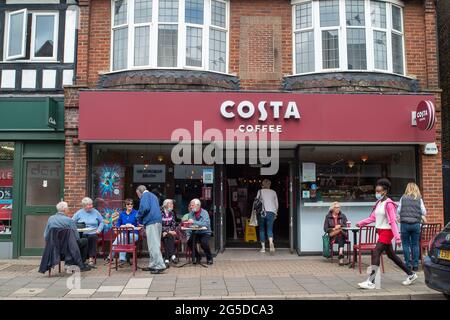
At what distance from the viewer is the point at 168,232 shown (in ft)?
31.8

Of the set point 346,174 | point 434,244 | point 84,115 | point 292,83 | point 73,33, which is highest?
point 73,33

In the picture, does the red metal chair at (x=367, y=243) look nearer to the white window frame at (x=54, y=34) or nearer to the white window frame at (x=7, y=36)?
the white window frame at (x=54, y=34)

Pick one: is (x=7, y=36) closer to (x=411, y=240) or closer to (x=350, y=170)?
(x=350, y=170)

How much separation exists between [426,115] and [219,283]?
5780 mm

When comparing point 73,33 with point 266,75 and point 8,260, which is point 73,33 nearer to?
point 266,75

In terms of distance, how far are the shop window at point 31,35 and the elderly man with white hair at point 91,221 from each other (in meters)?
4.11

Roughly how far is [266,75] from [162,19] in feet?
9.19

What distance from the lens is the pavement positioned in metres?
7.30

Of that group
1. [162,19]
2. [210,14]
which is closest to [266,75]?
[210,14]

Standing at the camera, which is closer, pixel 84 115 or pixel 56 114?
pixel 84 115

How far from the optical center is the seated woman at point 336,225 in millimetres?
9969

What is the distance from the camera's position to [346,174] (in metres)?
11.3
